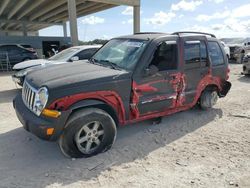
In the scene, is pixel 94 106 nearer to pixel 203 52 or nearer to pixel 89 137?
pixel 89 137

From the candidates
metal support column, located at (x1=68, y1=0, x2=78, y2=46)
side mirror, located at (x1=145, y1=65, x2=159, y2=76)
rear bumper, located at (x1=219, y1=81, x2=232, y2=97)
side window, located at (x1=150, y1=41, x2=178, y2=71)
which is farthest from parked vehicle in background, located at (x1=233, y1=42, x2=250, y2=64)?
side mirror, located at (x1=145, y1=65, x2=159, y2=76)

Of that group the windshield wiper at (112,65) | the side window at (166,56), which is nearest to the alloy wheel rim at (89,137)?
the windshield wiper at (112,65)

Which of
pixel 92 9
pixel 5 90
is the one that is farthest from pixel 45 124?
pixel 92 9

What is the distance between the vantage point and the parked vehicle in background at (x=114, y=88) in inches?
137

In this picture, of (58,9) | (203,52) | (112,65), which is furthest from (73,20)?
(112,65)

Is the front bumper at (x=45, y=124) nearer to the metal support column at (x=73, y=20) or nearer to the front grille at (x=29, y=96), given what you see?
the front grille at (x=29, y=96)

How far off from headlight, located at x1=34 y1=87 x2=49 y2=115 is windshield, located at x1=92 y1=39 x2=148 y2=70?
1.34 metres

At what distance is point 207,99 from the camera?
572cm

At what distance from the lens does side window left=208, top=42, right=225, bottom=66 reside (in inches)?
216

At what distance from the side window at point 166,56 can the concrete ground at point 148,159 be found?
4.00ft

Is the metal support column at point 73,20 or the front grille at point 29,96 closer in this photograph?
the front grille at point 29,96

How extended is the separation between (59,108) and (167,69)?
213 cm

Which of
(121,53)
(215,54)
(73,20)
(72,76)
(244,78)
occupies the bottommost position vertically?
(244,78)

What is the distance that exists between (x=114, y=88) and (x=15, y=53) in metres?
13.1
